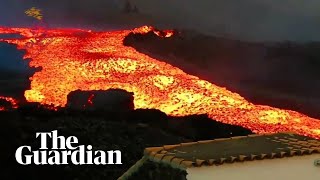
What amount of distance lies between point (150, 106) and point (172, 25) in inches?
53.7

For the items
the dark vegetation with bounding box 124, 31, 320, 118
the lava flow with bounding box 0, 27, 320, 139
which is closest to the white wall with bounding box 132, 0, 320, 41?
the dark vegetation with bounding box 124, 31, 320, 118

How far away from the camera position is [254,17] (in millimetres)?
9789

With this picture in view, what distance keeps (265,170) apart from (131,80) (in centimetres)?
407

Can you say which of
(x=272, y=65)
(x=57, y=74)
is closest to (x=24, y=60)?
(x=57, y=74)

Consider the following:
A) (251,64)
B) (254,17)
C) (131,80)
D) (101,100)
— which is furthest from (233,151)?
(254,17)

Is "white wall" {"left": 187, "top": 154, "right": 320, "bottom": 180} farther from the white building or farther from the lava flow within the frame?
the lava flow

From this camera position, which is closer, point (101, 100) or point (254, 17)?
point (101, 100)

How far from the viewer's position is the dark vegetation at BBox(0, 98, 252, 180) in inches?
337

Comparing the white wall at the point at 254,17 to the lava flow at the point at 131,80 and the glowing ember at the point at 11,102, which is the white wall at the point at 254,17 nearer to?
the lava flow at the point at 131,80

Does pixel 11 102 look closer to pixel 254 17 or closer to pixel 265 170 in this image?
pixel 254 17

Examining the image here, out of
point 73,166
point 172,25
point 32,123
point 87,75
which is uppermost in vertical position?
point 172,25

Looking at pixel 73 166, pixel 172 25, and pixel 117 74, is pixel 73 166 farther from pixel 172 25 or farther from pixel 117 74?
pixel 172 25

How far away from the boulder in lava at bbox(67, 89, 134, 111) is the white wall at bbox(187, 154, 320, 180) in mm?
3710

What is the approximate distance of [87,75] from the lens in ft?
30.3
